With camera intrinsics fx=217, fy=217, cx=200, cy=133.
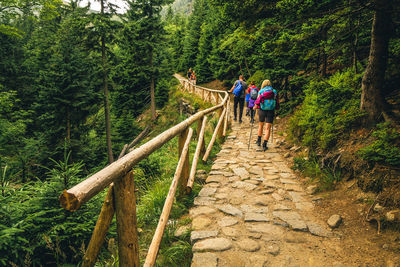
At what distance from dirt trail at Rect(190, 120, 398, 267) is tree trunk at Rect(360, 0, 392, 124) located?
198 centimetres

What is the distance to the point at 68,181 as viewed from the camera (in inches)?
102

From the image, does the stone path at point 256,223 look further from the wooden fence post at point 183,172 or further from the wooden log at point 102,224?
the wooden log at point 102,224

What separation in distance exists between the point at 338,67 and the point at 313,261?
7.55 meters

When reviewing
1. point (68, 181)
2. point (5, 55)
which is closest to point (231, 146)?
point (68, 181)

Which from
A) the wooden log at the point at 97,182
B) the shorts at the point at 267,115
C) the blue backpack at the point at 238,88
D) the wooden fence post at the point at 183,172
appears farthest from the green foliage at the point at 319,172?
the blue backpack at the point at 238,88

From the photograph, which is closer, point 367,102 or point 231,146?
point 367,102

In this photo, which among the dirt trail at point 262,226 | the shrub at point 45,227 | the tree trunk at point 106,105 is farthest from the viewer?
the tree trunk at point 106,105

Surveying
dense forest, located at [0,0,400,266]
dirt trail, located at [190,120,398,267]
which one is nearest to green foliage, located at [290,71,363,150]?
dense forest, located at [0,0,400,266]

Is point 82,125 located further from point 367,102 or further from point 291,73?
point 367,102

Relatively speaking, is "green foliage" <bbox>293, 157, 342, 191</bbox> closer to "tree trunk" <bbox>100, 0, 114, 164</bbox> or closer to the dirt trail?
the dirt trail

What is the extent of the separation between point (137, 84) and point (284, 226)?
2281 cm

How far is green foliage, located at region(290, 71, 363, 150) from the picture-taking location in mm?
4430

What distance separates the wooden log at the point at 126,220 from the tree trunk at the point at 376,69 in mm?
4541

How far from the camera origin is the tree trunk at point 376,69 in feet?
12.7
